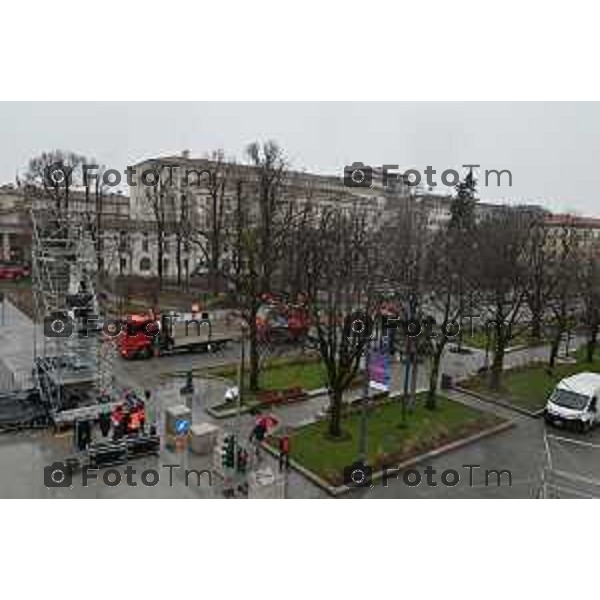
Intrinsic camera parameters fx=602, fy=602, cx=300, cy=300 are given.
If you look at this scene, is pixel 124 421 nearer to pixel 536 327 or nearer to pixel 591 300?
pixel 591 300

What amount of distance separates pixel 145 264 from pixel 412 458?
60027 millimetres

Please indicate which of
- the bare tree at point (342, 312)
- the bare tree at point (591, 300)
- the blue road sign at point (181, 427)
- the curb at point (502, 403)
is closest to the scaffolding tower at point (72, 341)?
the blue road sign at point (181, 427)

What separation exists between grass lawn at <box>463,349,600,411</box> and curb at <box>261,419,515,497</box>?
8.79 feet

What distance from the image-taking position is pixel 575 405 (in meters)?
21.1

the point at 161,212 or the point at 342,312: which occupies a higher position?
the point at 161,212

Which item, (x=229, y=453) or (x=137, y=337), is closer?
(x=229, y=453)

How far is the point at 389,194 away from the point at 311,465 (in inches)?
3395

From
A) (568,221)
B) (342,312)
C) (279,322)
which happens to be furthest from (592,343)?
(568,221)

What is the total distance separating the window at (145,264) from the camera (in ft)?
237

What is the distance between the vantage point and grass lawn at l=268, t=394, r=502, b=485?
16859 millimetres

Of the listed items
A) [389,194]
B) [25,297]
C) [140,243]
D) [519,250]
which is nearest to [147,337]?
[519,250]

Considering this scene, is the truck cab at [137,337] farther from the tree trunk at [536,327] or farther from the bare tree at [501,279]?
the tree trunk at [536,327]

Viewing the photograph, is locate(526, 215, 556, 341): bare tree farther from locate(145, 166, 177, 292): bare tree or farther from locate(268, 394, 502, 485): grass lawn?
locate(145, 166, 177, 292): bare tree

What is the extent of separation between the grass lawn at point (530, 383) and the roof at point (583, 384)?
166 centimetres
